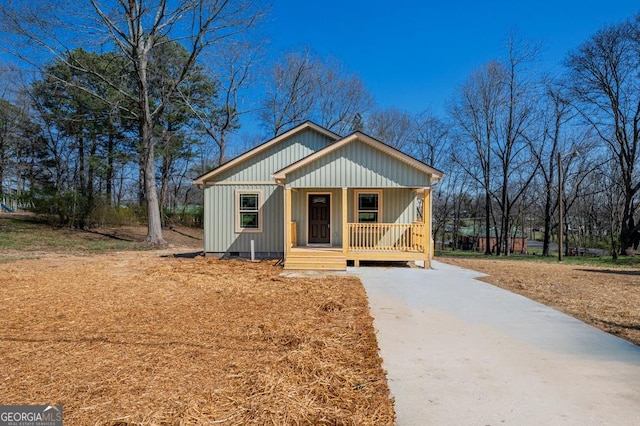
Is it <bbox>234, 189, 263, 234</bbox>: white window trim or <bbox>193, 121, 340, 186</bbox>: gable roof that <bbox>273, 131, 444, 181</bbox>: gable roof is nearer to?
<bbox>193, 121, 340, 186</bbox>: gable roof

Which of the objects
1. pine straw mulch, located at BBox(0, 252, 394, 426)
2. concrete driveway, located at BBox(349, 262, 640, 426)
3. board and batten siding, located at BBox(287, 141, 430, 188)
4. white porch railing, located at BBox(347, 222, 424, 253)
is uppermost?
board and batten siding, located at BBox(287, 141, 430, 188)

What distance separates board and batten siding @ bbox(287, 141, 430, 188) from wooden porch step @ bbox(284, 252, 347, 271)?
225 centimetres

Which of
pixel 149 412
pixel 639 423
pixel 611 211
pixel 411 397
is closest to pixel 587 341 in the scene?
pixel 639 423

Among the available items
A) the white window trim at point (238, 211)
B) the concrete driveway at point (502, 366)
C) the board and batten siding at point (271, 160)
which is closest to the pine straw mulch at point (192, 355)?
the concrete driveway at point (502, 366)

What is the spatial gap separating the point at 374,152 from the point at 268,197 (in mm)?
4527

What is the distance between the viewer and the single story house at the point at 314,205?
10.1m

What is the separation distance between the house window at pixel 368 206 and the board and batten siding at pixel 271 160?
8.94ft

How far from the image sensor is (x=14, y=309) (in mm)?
5336

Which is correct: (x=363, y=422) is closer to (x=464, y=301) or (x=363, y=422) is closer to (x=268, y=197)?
(x=464, y=301)

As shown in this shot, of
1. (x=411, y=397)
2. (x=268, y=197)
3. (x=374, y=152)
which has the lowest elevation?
(x=411, y=397)

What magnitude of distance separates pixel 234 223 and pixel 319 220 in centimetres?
330

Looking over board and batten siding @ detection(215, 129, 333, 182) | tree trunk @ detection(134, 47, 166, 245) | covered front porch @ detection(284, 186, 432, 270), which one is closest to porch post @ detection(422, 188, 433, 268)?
covered front porch @ detection(284, 186, 432, 270)

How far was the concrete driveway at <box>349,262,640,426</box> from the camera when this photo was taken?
2578 mm

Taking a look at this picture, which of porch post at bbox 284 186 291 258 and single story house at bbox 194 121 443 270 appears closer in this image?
single story house at bbox 194 121 443 270
